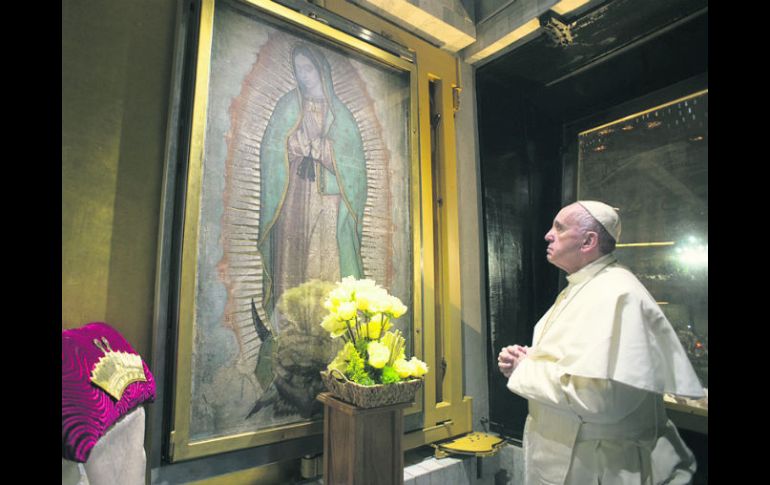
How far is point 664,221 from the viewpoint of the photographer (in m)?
2.88

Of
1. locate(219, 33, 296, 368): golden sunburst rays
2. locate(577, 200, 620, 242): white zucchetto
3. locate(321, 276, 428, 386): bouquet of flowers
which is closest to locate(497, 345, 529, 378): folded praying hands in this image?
locate(321, 276, 428, 386): bouquet of flowers

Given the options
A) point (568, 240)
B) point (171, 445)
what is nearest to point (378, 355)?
point (171, 445)

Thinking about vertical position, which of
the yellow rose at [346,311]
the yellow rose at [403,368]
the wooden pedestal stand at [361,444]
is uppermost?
the yellow rose at [346,311]

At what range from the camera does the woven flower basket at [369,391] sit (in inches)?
80.2

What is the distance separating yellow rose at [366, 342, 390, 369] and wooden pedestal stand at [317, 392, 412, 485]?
0.71ft

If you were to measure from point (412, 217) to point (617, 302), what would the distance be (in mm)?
1530

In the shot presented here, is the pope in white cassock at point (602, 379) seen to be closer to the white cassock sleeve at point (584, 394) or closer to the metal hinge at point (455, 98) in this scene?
the white cassock sleeve at point (584, 394)

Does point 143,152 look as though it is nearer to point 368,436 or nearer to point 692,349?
point 368,436

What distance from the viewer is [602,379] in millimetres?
1785

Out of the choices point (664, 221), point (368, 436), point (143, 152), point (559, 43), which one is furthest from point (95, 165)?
point (664, 221)

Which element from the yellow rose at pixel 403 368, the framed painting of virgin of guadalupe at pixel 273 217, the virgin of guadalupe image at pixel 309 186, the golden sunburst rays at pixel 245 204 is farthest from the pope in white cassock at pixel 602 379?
the golden sunburst rays at pixel 245 204

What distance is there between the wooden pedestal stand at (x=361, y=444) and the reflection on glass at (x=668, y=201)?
1.90 m

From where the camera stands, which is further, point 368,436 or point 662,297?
point 662,297

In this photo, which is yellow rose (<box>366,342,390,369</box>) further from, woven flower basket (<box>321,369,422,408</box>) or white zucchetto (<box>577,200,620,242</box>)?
white zucchetto (<box>577,200,620,242</box>)
